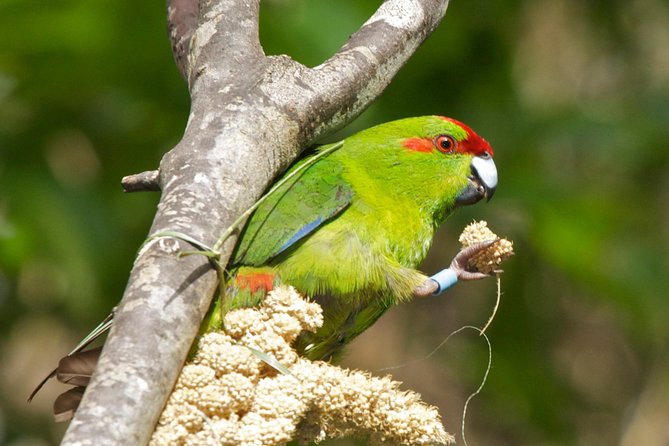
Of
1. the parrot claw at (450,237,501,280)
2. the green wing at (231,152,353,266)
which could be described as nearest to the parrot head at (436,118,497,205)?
the green wing at (231,152,353,266)

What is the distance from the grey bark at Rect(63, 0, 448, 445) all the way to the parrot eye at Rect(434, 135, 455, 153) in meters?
0.50

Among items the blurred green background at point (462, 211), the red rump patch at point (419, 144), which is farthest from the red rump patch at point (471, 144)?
the blurred green background at point (462, 211)

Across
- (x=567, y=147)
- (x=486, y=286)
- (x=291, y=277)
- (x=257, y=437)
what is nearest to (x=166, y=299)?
(x=257, y=437)

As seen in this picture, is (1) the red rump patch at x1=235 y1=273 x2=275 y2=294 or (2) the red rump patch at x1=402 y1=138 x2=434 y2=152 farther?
(2) the red rump patch at x1=402 y1=138 x2=434 y2=152

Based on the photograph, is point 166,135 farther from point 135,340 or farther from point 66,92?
point 135,340

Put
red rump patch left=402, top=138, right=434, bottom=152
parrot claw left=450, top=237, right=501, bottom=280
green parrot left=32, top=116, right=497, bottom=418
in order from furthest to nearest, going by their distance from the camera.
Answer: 1. red rump patch left=402, top=138, right=434, bottom=152
2. green parrot left=32, top=116, right=497, bottom=418
3. parrot claw left=450, top=237, right=501, bottom=280

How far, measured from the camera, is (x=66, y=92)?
3.46 metres

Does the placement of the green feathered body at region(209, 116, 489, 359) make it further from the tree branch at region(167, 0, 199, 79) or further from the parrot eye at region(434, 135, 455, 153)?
the tree branch at region(167, 0, 199, 79)

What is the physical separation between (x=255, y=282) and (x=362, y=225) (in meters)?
0.39

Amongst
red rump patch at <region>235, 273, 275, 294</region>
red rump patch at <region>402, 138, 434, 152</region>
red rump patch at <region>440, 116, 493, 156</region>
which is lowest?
red rump patch at <region>235, 273, 275, 294</region>

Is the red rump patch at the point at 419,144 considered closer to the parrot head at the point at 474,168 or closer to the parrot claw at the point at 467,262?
the parrot head at the point at 474,168

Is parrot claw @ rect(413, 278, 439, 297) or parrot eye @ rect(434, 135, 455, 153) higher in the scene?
parrot eye @ rect(434, 135, 455, 153)

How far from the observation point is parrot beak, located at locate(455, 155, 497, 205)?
2.68 m

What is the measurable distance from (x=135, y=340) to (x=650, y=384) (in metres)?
4.89
